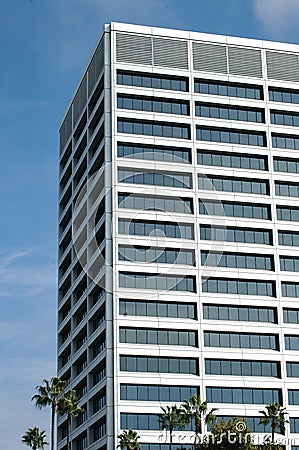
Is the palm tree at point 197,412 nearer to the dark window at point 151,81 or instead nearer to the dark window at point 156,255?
the dark window at point 156,255

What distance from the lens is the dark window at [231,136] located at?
115 meters

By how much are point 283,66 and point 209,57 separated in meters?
10.2

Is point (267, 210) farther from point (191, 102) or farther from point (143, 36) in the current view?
point (143, 36)

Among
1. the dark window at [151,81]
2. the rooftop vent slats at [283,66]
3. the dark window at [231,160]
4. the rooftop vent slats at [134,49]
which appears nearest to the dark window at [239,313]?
the dark window at [231,160]

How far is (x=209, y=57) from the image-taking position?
117375mm

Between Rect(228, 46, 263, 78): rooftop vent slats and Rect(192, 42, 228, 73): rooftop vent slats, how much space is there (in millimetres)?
893

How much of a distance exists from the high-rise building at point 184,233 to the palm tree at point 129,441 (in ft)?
8.43

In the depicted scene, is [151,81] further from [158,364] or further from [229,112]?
[158,364]

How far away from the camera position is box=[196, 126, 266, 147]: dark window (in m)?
115

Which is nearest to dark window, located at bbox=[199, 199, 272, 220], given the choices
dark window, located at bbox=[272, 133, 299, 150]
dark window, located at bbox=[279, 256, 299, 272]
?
dark window, located at bbox=[279, 256, 299, 272]

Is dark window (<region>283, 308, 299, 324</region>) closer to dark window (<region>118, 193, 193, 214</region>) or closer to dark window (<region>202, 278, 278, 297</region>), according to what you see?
dark window (<region>202, 278, 278, 297</region>)

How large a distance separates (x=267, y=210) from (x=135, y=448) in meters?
34.6

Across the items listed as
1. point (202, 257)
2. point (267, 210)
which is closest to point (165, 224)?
point (202, 257)

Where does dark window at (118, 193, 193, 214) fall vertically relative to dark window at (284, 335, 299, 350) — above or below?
above
